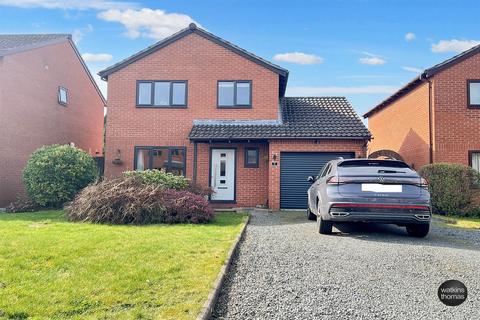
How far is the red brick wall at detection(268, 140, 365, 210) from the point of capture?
42.9 feet

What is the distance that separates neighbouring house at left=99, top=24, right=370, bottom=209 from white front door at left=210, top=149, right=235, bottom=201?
0.04 meters

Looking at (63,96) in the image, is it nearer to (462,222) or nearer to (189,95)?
(189,95)

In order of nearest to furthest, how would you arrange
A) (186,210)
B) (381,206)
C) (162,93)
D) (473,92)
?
(381,206)
(186,210)
(473,92)
(162,93)

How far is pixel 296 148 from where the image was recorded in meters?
13.2

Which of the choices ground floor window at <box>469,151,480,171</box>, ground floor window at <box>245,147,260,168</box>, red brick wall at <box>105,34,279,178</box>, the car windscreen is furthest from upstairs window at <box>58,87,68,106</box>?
ground floor window at <box>469,151,480,171</box>

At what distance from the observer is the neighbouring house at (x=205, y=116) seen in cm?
1380

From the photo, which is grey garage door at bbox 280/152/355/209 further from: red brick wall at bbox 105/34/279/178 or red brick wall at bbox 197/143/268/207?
red brick wall at bbox 105/34/279/178

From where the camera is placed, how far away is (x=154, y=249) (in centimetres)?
568

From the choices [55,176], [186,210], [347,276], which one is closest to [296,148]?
[186,210]

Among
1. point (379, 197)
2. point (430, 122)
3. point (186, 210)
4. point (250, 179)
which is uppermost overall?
point (430, 122)

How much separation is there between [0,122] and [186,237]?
11.4 m

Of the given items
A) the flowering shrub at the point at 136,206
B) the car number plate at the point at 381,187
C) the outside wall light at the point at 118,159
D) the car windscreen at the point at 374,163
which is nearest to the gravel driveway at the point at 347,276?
the car number plate at the point at 381,187

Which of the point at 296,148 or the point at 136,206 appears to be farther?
the point at 296,148

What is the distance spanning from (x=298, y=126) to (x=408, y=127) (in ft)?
20.4
